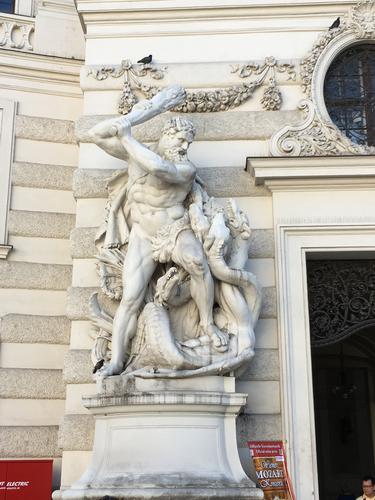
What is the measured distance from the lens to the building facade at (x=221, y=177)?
27.2 feet

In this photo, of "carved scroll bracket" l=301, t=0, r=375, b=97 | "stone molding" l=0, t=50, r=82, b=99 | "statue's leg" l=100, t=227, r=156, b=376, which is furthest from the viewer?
"stone molding" l=0, t=50, r=82, b=99

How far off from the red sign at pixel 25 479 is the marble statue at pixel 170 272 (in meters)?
A: 1.62

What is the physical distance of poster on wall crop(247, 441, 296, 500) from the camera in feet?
23.7

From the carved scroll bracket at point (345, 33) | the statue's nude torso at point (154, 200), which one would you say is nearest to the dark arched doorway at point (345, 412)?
the carved scroll bracket at point (345, 33)

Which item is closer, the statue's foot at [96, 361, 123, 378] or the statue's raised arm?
the statue's foot at [96, 361, 123, 378]

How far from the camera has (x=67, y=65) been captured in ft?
35.3

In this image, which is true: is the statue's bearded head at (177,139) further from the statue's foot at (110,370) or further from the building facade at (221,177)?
the statue's foot at (110,370)

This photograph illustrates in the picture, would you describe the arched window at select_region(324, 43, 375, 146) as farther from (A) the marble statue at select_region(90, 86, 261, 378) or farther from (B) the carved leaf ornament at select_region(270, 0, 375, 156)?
(A) the marble statue at select_region(90, 86, 261, 378)

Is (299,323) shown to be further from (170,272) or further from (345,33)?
(345,33)

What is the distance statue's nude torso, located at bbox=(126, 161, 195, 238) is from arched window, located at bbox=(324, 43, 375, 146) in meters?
2.65

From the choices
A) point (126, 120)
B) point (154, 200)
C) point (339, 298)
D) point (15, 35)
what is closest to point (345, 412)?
point (339, 298)

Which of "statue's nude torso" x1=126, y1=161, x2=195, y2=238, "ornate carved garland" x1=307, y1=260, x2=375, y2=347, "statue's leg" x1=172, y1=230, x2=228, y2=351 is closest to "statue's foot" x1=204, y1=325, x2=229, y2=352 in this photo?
"statue's leg" x1=172, y1=230, x2=228, y2=351

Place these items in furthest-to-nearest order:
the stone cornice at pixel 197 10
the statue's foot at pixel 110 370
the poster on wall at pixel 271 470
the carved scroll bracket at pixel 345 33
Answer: the stone cornice at pixel 197 10, the carved scroll bracket at pixel 345 33, the statue's foot at pixel 110 370, the poster on wall at pixel 271 470

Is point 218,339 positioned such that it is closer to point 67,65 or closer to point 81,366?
point 81,366
